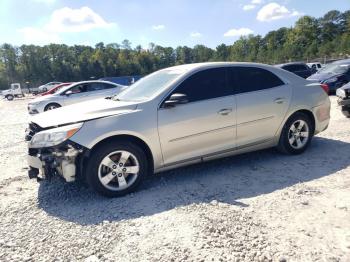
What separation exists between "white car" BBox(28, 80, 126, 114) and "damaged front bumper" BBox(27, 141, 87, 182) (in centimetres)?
957

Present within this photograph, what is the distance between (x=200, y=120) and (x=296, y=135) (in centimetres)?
200

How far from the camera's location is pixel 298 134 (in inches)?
227

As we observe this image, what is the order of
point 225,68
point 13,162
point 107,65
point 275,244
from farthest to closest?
point 107,65, point 13,162, point 225,68, point 275,244

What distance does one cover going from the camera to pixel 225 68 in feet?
17.1

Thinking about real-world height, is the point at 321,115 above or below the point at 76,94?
below

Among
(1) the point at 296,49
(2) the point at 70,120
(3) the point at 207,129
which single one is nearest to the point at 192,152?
(3) the point at 207,129

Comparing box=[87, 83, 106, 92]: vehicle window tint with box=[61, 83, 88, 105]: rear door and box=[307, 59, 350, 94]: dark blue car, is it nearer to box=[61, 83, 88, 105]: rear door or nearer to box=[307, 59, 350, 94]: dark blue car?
box=[61, 83, 88, 105]: rear door

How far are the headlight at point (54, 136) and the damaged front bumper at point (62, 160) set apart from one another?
0.06 meters

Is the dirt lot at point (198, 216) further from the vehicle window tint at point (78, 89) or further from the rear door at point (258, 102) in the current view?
the vehicle window tint at point (78, 89)

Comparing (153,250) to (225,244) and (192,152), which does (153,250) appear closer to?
(225,244)

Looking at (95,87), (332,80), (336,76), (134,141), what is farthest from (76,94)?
(336,76)

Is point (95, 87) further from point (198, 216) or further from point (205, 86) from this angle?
point (198, 216)

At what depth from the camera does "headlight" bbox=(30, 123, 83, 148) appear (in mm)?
4143

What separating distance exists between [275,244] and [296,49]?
278ft
